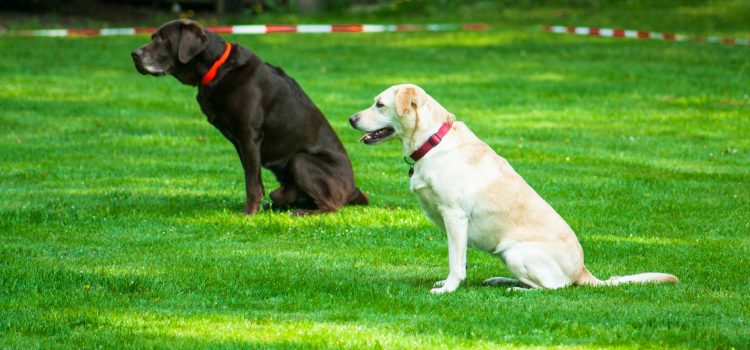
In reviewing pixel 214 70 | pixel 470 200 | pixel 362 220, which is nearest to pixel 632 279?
pixel 470 200

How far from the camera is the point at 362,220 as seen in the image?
9984mm

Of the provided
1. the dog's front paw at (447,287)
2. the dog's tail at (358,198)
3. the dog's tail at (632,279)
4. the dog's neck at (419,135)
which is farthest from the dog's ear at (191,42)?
the dog's tail at (632,279)

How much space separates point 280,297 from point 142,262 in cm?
147

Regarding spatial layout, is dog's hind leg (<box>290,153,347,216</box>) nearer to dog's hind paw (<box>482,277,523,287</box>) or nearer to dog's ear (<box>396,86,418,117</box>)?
dog's hind paw (<box>482,277,523,287</box>)

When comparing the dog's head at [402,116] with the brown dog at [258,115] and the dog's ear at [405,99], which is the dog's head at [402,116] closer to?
the dog's ear at [405,99]

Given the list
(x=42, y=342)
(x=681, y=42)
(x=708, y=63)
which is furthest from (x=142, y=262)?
(x=681, y=42)

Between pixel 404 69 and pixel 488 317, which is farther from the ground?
pixel 488 317

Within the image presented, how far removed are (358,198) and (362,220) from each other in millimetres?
740

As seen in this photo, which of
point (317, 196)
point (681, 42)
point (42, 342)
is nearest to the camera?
point (42, 342)

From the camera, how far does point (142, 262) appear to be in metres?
8.26

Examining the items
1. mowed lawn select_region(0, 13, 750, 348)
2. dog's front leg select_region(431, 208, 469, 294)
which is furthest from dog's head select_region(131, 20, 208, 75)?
dog's front leg select_region(431, 208, 469, 294)

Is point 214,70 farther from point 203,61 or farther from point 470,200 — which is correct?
point 470,200

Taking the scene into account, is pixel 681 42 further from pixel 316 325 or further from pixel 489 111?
pixel 316 325

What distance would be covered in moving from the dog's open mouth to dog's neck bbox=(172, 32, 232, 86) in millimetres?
2980
